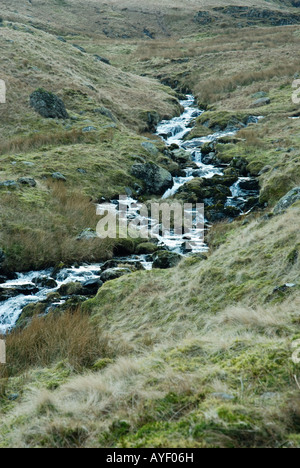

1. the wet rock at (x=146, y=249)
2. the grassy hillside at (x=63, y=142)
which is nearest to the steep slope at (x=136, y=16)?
the grassy hillside at (x=63, y=142)

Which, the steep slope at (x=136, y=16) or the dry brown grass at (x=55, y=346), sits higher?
the steep slope at (x=136, y=16)

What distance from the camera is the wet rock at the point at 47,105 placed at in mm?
26502

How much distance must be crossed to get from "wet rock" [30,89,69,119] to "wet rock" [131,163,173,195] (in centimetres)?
800

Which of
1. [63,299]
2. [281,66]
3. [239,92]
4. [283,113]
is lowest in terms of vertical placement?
[63,299]

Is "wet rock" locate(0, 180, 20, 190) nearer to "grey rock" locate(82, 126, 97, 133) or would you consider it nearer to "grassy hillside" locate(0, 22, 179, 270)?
"grassy hillside" locate(0, 22, 179, 270)

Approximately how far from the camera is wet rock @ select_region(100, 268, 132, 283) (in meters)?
12.3

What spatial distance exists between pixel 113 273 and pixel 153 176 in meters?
10.7

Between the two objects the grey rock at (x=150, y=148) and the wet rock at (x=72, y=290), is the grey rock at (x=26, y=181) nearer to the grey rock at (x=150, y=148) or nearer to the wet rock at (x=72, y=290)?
the wet rock at (x=72, y=290)

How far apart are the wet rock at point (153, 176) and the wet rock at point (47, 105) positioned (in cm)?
800

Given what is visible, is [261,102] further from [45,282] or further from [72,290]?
[72,290]
